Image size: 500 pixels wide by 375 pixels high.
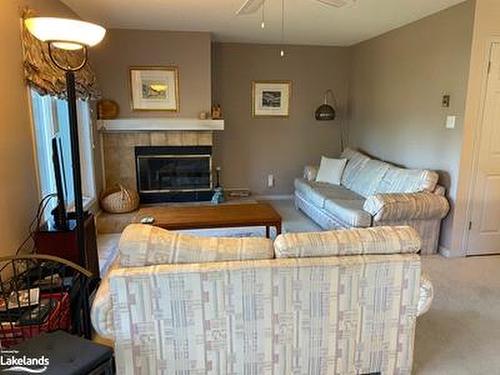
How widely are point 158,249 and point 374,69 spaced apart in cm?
444

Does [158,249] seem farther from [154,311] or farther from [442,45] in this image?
[442,45]

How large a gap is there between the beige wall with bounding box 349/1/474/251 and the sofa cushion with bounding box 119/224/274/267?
266 cm

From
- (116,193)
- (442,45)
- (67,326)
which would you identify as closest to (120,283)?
(67,326)

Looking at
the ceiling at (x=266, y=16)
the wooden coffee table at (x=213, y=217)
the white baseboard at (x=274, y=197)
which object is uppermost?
the ceiling at (x=266, y=16)

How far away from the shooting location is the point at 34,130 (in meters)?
2.89

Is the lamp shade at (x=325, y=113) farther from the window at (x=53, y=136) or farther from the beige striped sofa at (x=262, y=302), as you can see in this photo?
the beige striped sofa at (x=262, y=302)

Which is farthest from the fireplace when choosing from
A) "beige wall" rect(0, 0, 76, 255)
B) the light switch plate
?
the light switch plate

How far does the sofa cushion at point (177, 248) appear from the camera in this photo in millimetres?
1720

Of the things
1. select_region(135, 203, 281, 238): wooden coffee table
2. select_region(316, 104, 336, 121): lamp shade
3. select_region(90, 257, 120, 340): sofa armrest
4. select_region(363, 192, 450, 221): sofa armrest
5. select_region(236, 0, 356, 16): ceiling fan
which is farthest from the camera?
select_region(316, 104, 336, 121): lamp shade

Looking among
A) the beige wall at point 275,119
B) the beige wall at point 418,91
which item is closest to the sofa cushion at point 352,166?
the beige wall at point 418,91

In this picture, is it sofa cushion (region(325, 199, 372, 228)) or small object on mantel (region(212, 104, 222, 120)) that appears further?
small object on mantel (region(212, 104, 222, 120))

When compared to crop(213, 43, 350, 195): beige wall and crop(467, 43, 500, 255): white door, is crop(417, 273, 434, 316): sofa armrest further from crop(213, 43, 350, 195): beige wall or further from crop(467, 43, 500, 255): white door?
crop(213, 43, 350, 195): beige wall

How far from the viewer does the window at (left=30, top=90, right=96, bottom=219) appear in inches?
123

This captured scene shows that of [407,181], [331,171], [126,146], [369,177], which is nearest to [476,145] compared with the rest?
[407,181]
